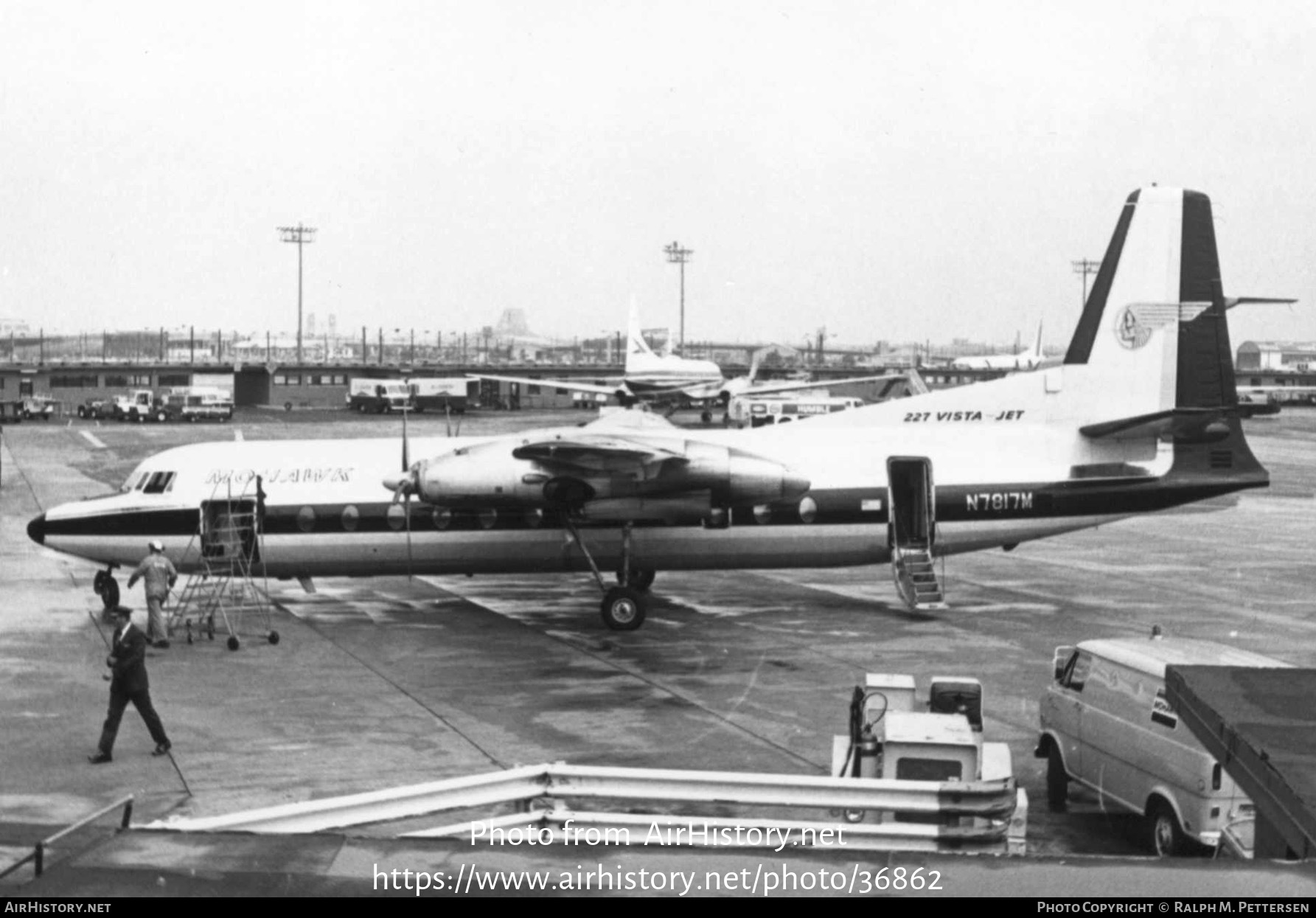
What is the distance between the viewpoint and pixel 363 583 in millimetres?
29984

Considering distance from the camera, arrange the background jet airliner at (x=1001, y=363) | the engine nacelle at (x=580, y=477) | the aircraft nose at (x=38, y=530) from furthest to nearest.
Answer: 1. the background jet airliner at (x=1001, y=363)
2. the aircraft nose at (x=38, y=530)
3. the engine nacelle at (x=580, y=477)

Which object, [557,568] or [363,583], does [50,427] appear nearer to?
[363,583]

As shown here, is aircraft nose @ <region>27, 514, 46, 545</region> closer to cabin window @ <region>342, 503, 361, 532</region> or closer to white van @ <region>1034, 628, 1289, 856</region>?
cabin window @ <region>342, 503, 361, 532</region>

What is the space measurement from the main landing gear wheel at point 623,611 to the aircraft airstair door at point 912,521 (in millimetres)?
4637

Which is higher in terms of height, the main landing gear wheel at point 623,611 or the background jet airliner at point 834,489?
the background jet airliner at point 834,489

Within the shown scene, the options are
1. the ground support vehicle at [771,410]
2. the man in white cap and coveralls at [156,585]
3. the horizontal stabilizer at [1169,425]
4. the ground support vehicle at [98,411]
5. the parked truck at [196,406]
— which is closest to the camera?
the man in white cap and coveralls at [156,585]

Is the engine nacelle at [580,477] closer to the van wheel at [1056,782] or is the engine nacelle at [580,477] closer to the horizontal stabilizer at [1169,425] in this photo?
the horizontal stabilizer at [1169,425]

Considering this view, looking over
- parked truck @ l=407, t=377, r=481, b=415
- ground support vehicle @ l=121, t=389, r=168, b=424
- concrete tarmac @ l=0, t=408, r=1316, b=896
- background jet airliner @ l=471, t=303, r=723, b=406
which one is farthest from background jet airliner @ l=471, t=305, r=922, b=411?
concrete tarmac @ l=0, t=408, r=1316, b=896

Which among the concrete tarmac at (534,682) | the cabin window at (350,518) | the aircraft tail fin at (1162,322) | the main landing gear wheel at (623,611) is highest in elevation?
the aircraft tail fin at (1162,322)

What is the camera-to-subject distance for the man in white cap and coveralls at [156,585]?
21.8 metres

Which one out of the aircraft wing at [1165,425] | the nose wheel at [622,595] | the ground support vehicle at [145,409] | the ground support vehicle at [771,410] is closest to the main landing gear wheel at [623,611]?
the nose wheel at [622,595]

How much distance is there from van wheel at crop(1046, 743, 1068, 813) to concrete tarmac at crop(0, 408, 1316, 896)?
193 millimetres
